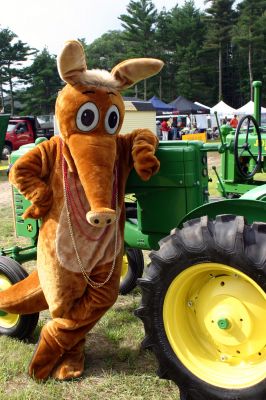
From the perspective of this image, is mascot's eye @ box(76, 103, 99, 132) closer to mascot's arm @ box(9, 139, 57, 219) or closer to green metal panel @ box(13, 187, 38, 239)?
mascot's arm @ box(9, 139, 57, 219)

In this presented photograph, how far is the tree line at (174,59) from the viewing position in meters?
51.3

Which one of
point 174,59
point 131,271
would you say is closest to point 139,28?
point 174,59

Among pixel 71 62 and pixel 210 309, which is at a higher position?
pixel 71 62

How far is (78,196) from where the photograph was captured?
2746 mm

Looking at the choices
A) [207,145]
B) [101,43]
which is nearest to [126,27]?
[101,43]

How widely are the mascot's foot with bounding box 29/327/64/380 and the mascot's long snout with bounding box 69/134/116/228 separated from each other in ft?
2.48

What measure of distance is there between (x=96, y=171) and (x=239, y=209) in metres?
0.77

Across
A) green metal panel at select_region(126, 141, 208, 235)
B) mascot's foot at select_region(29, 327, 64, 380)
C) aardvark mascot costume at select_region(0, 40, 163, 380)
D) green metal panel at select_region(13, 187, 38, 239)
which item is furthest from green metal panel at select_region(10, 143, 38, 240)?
mascot's foot at select_region(29, 327, 64, 380)

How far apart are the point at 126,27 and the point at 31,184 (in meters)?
54.4

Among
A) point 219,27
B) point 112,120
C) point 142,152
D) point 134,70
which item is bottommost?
point 142,152

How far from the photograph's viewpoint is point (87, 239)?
276cm

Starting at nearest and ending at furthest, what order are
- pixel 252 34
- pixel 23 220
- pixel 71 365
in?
pixel 71 365, pixel 23 220, pixel 252 34

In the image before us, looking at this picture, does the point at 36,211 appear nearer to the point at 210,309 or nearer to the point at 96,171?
the point at 96,171

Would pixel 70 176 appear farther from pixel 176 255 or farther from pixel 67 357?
pixel 67 357
